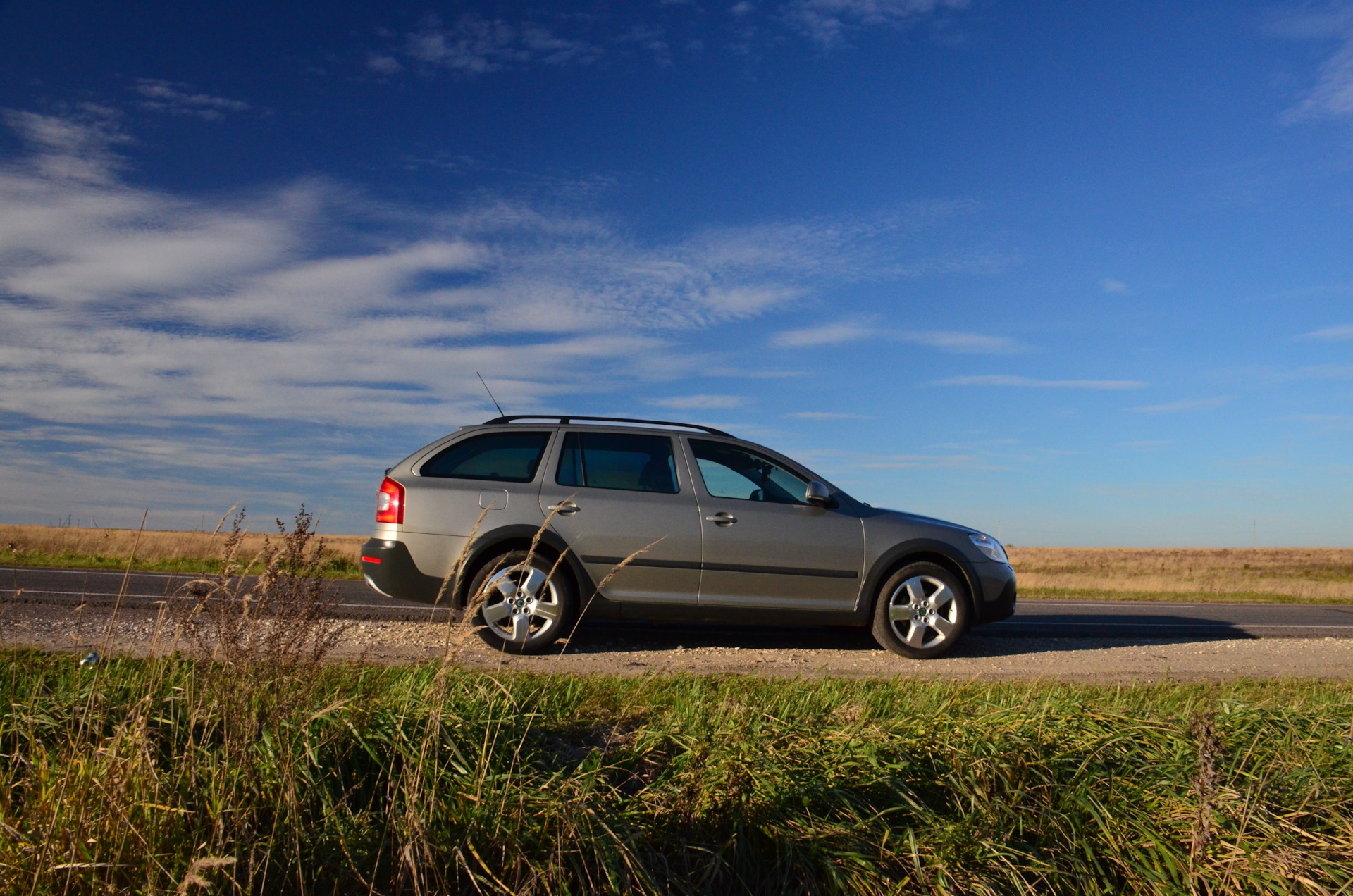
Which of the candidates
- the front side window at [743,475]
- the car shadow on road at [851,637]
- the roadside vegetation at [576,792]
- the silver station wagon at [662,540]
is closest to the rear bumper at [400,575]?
the silver station wagon at [662,540]

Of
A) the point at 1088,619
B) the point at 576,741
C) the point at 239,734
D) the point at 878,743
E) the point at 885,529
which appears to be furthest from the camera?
the point at 1088,619

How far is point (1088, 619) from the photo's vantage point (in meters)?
11.6

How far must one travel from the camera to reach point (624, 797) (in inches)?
118

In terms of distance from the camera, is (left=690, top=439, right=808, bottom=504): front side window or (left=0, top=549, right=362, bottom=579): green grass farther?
(left=0, top=549, right=362, bottom=579): green grass

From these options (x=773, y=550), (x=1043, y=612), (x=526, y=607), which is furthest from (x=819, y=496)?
(x=1043, y=612)

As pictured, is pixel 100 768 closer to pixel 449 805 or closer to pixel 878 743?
pixel 449 805

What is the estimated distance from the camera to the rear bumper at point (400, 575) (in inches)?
266

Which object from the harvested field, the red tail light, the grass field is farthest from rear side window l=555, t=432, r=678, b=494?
the harvested field

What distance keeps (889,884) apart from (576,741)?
1.57 m

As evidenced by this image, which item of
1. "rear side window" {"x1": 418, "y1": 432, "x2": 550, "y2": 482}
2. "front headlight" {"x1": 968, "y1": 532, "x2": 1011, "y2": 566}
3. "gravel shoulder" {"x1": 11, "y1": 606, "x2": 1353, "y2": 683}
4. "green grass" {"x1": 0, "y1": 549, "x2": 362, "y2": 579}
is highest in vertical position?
"rear side window" {"x1": 418, "y1": 432, "x2": 550, "y2": 482}

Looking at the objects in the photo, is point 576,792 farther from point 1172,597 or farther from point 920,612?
point 1172,597

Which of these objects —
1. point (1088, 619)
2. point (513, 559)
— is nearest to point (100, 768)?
point (513, 559)

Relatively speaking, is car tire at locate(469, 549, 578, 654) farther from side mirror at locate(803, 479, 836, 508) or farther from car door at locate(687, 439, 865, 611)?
side mirror at locate(803, 479, 836, 508)

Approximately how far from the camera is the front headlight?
755cm
